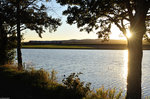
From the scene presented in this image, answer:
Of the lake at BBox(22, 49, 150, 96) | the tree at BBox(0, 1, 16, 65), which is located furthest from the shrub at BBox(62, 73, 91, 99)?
the tree at BBox(0, 1, 16, 65)

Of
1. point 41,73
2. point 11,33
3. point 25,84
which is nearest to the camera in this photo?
point 25,84

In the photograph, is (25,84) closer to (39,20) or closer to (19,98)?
(19,98)

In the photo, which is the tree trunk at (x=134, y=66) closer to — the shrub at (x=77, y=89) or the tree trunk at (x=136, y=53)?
the tree trunk at (x=136, y=53)

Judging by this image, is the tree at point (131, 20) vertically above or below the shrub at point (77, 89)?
above

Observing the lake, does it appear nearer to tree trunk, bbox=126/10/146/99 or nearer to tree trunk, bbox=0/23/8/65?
tree trunk, bbox=0/23/8/65

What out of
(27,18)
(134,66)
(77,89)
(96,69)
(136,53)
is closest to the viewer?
(77,89)

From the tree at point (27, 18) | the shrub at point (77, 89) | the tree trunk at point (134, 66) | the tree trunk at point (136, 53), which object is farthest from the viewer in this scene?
the tree at point (27, 18)

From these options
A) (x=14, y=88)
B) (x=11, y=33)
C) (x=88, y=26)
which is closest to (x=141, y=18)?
(x=88, y=26)

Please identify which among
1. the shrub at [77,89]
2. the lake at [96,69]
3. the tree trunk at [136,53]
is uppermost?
the tree trunk at [136,53]

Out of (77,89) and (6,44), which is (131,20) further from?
(6,44)

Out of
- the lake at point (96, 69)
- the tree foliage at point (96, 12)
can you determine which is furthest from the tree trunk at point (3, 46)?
the tree foliage at point (96, 12)

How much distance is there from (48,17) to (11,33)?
543 cm

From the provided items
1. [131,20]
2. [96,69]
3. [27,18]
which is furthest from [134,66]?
[96,69]

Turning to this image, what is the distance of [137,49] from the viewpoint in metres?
9.14
